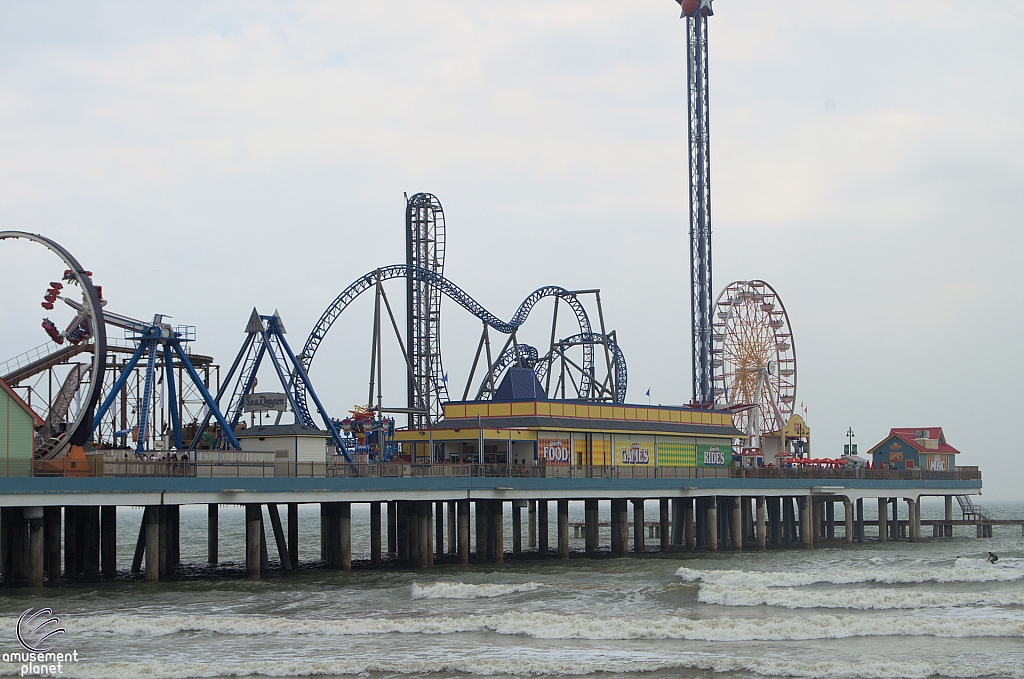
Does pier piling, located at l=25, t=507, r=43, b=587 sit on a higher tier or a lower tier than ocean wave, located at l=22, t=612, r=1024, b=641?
higher

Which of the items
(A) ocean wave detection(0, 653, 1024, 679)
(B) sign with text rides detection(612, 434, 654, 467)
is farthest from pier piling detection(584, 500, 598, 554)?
(A) ocean wave detection(0, 653, 1024, 679)

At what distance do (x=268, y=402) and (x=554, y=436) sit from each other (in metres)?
13.2

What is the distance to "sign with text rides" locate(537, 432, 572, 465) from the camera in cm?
5762

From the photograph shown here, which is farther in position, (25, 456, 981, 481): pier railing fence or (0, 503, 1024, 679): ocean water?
(25, 456, 981, 481): pier railing fence

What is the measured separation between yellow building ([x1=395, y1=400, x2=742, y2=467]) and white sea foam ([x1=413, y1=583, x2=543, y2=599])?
11739 mm

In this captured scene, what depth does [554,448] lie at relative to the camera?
58250mm

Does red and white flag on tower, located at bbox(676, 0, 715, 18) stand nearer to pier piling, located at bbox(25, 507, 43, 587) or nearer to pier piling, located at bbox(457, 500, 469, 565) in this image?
pier piling, located at bbox(457, 500, 469, 565)

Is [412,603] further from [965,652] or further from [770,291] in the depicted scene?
[770,291]

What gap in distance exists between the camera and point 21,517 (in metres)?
43.3

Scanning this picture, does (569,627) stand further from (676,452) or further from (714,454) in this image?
(714,454)

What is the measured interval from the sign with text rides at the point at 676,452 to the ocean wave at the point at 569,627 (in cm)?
2780

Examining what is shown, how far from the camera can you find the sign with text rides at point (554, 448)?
57.6 metres

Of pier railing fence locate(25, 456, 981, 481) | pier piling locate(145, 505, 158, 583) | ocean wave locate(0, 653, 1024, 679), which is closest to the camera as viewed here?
ocean wave locate(0, 653, 1024, 679)

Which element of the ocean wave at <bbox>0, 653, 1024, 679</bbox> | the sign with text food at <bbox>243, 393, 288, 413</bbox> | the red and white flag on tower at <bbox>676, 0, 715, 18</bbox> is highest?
the red and white flag on tower at <bbox>676, 0, 715, 18</bbox>
